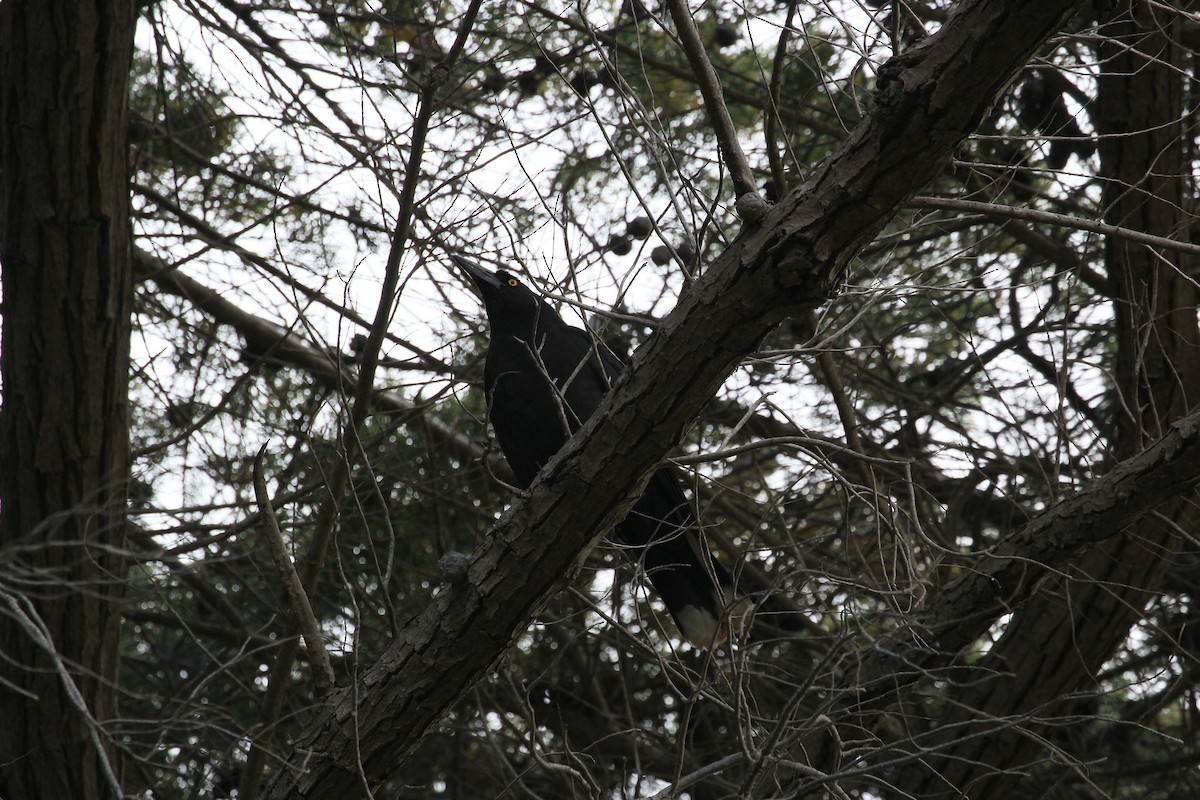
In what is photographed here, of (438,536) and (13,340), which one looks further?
(438,536)

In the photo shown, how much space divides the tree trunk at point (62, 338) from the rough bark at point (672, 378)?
763 millimetres

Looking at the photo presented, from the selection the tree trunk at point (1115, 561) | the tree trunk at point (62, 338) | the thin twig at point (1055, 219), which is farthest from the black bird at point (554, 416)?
the thin twig at point (1055, 219)

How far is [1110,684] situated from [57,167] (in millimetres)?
4136

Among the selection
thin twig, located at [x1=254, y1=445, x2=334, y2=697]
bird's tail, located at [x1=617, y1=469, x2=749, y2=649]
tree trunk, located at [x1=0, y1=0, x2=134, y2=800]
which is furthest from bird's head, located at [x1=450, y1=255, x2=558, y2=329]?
thin twig, located at [x1=254, y1=445, x2=334, y2=697]

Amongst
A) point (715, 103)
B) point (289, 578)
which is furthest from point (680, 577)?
point (715, 103)

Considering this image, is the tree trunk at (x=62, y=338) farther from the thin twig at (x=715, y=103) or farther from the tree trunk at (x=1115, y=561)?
the tree trunk at (x=1115, y=561)

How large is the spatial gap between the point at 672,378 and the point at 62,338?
178 centimetres

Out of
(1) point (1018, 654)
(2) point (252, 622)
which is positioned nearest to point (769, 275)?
(1) point (1018, 654)

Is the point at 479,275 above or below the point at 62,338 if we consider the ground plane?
above

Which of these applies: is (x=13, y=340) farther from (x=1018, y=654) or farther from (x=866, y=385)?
(x=1018, y=654)

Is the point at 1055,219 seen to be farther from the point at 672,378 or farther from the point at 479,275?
the point at 479,275

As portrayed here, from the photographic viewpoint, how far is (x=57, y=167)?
283 cm

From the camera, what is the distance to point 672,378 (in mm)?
2082

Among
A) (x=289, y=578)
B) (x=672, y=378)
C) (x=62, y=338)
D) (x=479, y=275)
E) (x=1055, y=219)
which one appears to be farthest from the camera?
(x=479, y=275)
